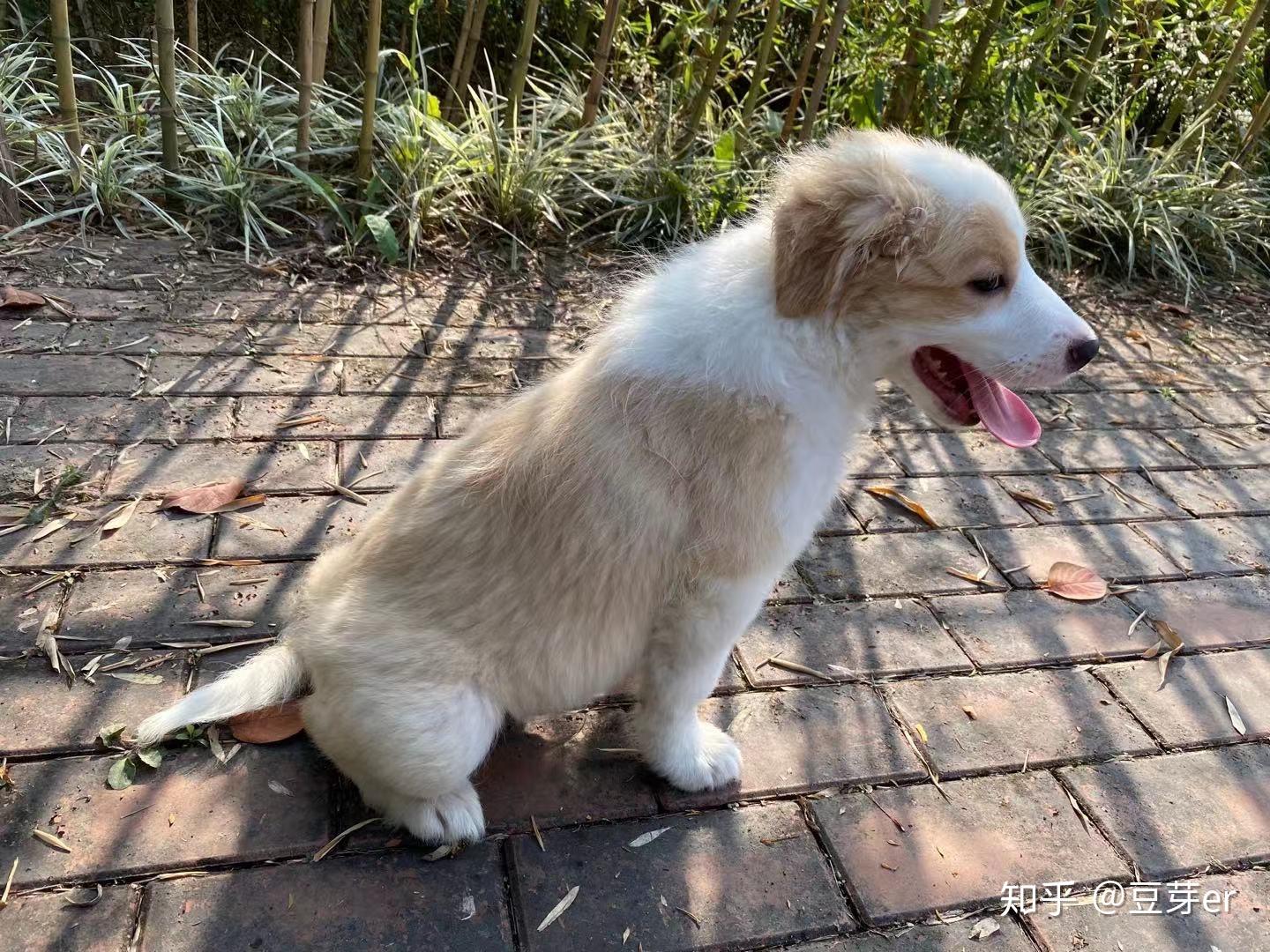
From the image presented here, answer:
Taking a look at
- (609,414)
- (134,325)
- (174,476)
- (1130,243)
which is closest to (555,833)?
(609,414)

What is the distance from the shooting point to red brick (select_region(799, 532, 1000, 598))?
3068 mm

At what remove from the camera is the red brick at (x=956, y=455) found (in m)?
3.84

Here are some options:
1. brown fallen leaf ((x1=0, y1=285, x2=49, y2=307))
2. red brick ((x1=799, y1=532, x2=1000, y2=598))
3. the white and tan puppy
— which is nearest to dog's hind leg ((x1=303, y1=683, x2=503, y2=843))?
the white and tan puppy

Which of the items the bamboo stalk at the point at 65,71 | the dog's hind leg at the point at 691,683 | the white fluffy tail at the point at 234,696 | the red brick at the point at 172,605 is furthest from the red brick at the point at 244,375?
the dog's hind leg at the point at 691,683

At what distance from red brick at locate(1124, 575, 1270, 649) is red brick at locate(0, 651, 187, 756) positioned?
320cm

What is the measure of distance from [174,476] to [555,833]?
1.96 meters

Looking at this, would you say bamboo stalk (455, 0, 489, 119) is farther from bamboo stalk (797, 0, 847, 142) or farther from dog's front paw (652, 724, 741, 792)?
dog's front paw (652, 724, 741, 792)

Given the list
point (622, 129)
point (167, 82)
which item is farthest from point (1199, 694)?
point (167, 82)

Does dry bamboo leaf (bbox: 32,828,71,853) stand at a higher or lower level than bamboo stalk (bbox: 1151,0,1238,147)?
lower

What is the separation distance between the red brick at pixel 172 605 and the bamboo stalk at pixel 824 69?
4377 mm

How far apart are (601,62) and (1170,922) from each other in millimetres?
5189

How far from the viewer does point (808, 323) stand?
76.5 inches

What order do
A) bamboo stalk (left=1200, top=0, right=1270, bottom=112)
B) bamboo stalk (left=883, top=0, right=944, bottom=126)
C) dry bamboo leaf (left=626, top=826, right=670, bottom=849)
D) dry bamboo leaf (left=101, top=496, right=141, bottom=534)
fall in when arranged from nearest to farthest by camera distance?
1. dry bamboo leaf (left=626, top=826, right=670, bottom=849)
2. dry bamboo leaf (left=101, top=496, right=141, bottom=534)
3. bamboo stalk (left=883, top=0, right=944, bottom=126)
4. bamboo stalk (left=1200, top=0, right=1270, bottom=112)

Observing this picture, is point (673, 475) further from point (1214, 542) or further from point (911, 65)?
point (911, 65)
